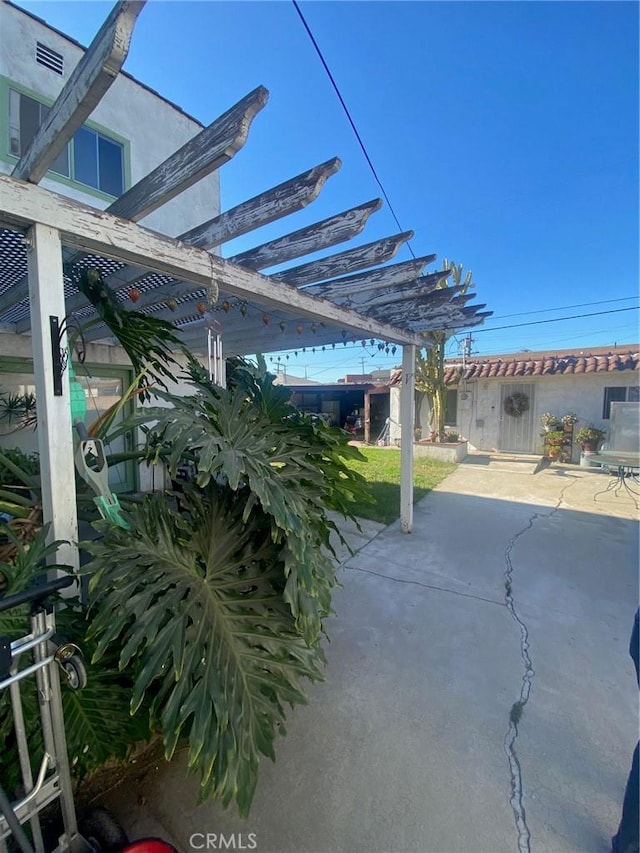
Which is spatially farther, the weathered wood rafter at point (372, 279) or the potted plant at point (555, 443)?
the potted plant at point (555, 443)

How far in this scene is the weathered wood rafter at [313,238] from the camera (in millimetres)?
1933

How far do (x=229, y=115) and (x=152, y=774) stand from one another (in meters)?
2.86

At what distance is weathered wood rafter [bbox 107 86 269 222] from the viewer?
125cm

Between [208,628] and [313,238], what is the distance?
203 cm

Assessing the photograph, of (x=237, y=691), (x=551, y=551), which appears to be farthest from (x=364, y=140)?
(x=551, y=551)

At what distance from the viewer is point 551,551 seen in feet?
13.9

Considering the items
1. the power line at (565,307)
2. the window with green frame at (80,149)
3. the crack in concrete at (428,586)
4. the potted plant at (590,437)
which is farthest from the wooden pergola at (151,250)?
the power line at (565,307)

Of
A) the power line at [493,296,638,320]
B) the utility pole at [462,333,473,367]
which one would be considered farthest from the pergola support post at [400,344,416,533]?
the power line at [493,296,638,320]

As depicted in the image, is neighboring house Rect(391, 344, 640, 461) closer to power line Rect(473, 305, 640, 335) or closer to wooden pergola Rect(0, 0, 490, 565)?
power line Rect(473, 305, 640, 335)

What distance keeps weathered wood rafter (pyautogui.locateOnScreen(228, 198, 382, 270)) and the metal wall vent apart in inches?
166

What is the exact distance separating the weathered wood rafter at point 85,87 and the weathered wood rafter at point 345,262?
54.6 inches

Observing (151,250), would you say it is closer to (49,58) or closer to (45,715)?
(45,715)

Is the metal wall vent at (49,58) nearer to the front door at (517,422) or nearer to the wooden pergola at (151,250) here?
the wooden pergola at (151,250)

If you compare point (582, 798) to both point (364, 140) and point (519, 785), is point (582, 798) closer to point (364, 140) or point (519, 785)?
point (519, 785)
